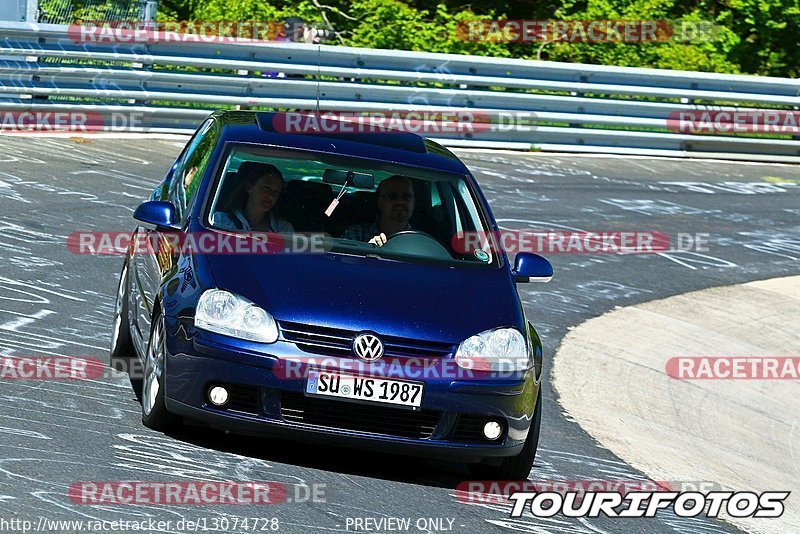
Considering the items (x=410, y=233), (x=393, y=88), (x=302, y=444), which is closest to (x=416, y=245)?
(x=410, y=233)

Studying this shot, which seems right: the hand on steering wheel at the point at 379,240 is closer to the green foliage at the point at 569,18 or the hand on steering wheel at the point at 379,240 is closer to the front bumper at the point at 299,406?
the front bumper at the point at 299,406

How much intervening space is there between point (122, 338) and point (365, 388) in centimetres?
247

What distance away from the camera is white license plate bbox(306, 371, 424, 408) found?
20.7 feet

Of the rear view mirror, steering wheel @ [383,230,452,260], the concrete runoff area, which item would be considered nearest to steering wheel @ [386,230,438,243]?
steering wheel @ [383,230,452,260]

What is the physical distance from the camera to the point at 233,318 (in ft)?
21.0

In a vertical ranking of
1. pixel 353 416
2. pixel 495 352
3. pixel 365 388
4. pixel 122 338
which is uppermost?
pixel 495 352

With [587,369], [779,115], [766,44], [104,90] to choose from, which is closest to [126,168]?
[104,90]

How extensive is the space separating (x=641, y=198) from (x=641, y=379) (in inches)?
295

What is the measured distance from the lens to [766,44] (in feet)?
83.3

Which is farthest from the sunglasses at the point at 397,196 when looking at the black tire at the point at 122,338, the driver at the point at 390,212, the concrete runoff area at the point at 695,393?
the concrete runoff area at the point at 695,393

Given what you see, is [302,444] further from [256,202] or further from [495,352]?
[256,202]

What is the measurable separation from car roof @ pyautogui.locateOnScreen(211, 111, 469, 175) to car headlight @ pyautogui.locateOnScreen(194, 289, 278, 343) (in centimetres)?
147

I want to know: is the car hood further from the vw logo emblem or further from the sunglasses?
the sunglasses

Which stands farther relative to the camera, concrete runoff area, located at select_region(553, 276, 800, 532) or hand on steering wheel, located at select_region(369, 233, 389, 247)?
concrete runoff area, located at select_region(553, 276, 800, 532)
